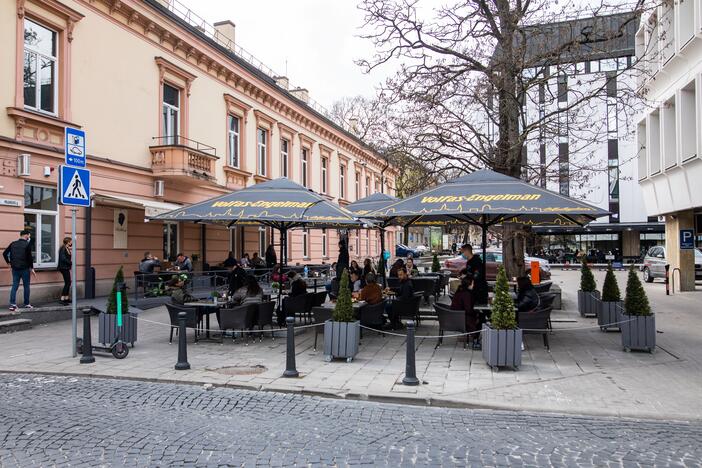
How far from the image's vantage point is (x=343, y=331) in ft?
27.2

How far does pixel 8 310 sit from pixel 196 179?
7636 millimetres

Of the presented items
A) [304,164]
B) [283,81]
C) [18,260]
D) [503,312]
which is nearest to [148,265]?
[18,260]

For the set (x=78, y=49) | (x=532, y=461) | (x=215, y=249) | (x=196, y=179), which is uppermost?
(x=78, y=49)

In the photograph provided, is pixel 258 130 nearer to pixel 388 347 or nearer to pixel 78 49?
pixel 78 49

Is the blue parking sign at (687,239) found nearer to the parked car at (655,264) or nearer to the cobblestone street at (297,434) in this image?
the parked car at (655,264)

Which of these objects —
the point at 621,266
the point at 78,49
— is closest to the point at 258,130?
the point at 78,49

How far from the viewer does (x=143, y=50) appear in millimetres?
17234

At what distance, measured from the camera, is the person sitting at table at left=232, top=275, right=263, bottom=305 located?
33.7 ft

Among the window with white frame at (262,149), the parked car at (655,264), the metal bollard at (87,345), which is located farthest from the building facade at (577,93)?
the window with white frame at (262,149)

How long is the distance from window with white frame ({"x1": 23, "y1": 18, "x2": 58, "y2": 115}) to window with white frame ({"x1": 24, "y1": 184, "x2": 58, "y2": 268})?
213 cm

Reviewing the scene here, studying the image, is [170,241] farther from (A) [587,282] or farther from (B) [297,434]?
(B) [297,434]

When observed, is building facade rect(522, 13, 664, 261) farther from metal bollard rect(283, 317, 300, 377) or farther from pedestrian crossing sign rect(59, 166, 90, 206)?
pedestrian crossing sign rect(59, 166, 90, 206)

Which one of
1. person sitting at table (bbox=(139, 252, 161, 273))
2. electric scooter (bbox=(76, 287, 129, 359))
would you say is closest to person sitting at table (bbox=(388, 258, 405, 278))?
electric scooter (bbox=(76, 287, 129, 359))

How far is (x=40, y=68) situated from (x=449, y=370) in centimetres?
1285
